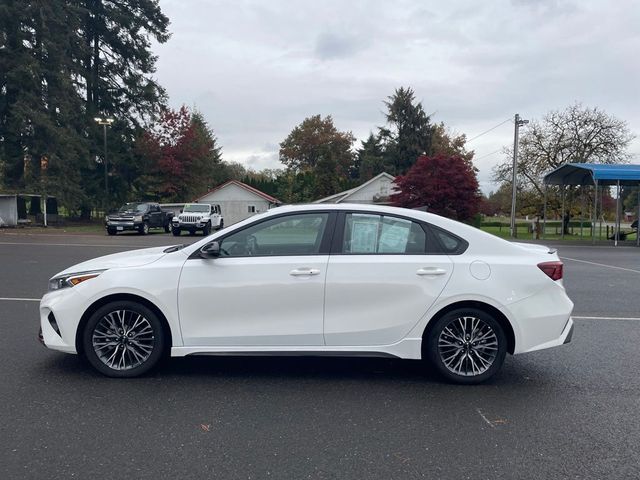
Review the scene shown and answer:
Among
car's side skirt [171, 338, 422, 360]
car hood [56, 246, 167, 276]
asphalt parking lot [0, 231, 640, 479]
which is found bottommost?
asphalt parking lot [0, 231, 640, 479]

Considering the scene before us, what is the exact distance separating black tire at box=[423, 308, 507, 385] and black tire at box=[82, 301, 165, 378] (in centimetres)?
247

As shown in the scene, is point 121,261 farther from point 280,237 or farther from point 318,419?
point 318,419

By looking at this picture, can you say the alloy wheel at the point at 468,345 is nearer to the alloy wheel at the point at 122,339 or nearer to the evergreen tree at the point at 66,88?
the alloy wheel at the point at 122,339

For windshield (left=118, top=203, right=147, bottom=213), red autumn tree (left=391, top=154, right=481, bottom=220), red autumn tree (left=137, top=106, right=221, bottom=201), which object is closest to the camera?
windshield (left=118, top=203, right=147, bottom=213)

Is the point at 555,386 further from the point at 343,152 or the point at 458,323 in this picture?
the point at 343,152

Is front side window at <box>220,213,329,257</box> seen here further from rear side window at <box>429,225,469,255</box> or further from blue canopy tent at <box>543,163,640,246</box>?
blue canopy tent at <box>543,163,640,246</box>

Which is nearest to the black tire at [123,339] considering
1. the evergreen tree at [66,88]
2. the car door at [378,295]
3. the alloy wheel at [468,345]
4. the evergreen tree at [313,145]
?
the car door at [378,295]

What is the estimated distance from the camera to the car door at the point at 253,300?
469 centimetres

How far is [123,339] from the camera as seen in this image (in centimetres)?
480

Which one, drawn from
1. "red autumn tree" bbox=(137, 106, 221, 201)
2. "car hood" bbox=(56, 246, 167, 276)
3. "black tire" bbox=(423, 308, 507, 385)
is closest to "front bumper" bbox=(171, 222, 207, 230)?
"red autumn tree" bbox=(137, 106, 221, 201)

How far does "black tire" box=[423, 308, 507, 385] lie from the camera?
15.6 feet

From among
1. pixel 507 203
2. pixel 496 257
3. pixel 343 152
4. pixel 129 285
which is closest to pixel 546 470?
pixel 496 257

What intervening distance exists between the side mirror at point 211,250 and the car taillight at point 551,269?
2936mm

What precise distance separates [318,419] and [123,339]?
199cm
